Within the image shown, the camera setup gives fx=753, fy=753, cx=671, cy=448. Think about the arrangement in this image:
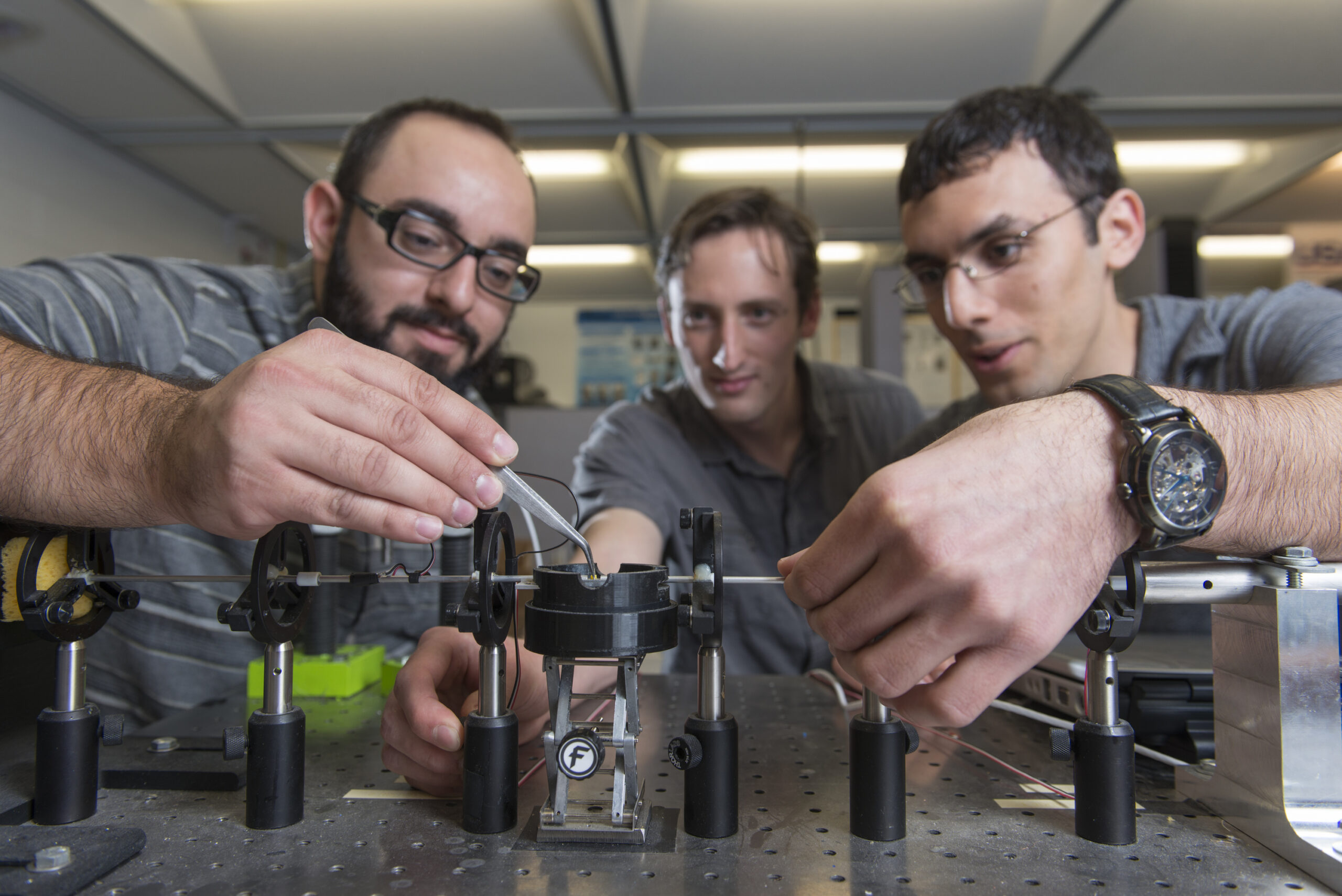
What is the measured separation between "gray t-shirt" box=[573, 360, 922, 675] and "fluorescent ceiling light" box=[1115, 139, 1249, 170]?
6.39ft

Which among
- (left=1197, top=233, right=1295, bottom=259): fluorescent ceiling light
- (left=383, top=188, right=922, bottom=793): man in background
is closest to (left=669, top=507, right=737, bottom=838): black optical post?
(left=383, top=188, right=922, bottom=793): man in background

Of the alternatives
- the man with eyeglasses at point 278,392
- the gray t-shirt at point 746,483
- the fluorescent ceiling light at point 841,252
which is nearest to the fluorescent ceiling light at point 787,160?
the fluorescent ceiling light at point 841,252

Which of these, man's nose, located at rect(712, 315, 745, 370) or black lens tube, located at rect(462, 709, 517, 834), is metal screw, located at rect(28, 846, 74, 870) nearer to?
black lens tube, located at rect(462, 709, 517, 834)

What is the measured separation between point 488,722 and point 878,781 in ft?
0.92

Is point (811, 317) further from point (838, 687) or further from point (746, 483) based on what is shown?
point (838, 687)

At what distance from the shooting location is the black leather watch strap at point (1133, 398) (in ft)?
1.75

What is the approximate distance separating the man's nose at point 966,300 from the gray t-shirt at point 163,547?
101 centimetres

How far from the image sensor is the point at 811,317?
5.68 feet

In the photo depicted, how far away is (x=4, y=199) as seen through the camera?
1.70 m

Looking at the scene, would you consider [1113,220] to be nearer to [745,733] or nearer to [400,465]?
[745,733]

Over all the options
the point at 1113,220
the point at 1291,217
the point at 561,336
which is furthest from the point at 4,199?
the point at 1291,217

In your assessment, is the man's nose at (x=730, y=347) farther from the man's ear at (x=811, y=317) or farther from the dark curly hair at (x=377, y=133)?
the dark curly hair at (x=377, y=133)

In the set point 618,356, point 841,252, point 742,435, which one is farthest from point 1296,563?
point 618,356

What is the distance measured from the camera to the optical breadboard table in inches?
18.5
